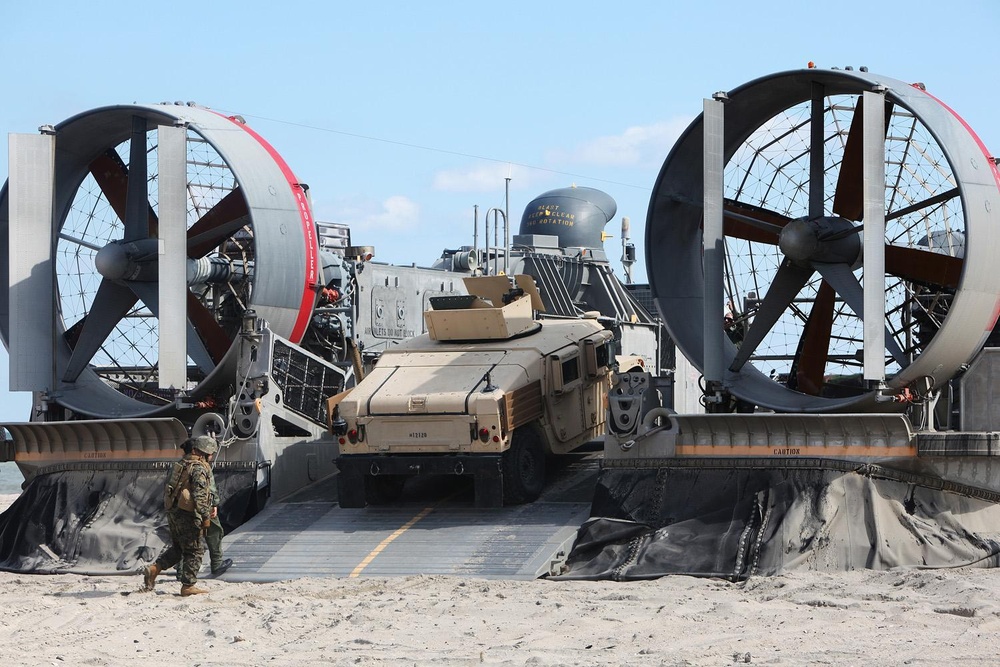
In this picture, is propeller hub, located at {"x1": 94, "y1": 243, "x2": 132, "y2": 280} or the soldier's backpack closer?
the soldier's backpack

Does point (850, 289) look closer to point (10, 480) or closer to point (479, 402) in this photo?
point (479, 402)

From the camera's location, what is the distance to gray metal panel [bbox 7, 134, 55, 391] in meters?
14.9

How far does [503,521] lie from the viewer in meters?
12.2

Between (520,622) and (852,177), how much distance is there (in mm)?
6092

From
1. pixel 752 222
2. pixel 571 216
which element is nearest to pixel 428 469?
pixel 752 222

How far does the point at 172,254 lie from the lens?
1383 centimetres

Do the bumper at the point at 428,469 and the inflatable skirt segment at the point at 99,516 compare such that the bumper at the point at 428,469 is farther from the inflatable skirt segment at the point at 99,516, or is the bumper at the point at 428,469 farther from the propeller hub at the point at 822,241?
the propeller hub at the point at 822,241

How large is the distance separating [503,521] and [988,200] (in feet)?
16.3

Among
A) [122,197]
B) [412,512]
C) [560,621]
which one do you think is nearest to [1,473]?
[122,197]

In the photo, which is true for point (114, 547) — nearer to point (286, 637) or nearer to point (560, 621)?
point (286, 637)

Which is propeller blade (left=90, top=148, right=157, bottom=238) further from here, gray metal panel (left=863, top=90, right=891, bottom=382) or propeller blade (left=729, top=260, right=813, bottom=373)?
gray metal panel (left=863, top=90, right=891, bottom=382)

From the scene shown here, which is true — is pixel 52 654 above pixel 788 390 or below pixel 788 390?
below

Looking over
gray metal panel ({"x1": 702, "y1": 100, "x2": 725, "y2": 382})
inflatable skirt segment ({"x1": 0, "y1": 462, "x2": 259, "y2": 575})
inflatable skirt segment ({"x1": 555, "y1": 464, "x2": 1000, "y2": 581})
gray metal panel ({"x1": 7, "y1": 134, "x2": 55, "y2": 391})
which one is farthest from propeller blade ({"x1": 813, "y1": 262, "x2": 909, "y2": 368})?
gray metal panel ({"x1": 7, "y1": 134, "x2": 55, "y2": 391})

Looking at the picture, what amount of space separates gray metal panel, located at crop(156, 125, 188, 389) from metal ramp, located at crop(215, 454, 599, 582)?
69.2 inches
